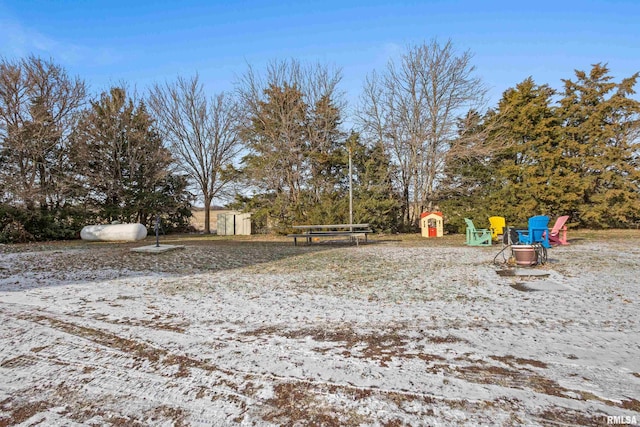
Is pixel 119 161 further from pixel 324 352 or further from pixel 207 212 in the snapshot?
pixel 324 352

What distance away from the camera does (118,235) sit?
14648 mm

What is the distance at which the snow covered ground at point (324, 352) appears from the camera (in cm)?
183

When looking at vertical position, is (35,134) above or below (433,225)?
above

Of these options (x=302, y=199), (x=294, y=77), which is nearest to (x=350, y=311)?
(x=302, y=199)

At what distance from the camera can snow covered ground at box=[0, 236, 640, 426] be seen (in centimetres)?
183

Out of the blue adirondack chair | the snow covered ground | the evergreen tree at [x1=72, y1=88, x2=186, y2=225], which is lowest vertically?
the snow covered ground

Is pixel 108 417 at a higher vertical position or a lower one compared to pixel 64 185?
lower

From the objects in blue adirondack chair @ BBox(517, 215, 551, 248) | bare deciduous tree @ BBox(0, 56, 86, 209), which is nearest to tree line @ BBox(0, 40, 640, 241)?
bare deciduous tree @ BBox(0, 56, 86, 209)

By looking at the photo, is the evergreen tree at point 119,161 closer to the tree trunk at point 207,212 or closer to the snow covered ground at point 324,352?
the tree trunk at point 207,212

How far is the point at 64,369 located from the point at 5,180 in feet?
58.3

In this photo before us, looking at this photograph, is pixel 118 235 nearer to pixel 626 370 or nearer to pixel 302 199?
pixel 302 199

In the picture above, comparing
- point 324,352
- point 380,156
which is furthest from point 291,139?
point 324,352

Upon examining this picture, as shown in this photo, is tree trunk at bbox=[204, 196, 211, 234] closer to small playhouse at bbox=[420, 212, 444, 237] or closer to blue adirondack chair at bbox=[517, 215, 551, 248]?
small playhouse at bbox=[420, 212, 444, 237]

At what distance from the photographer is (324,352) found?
258 cm
